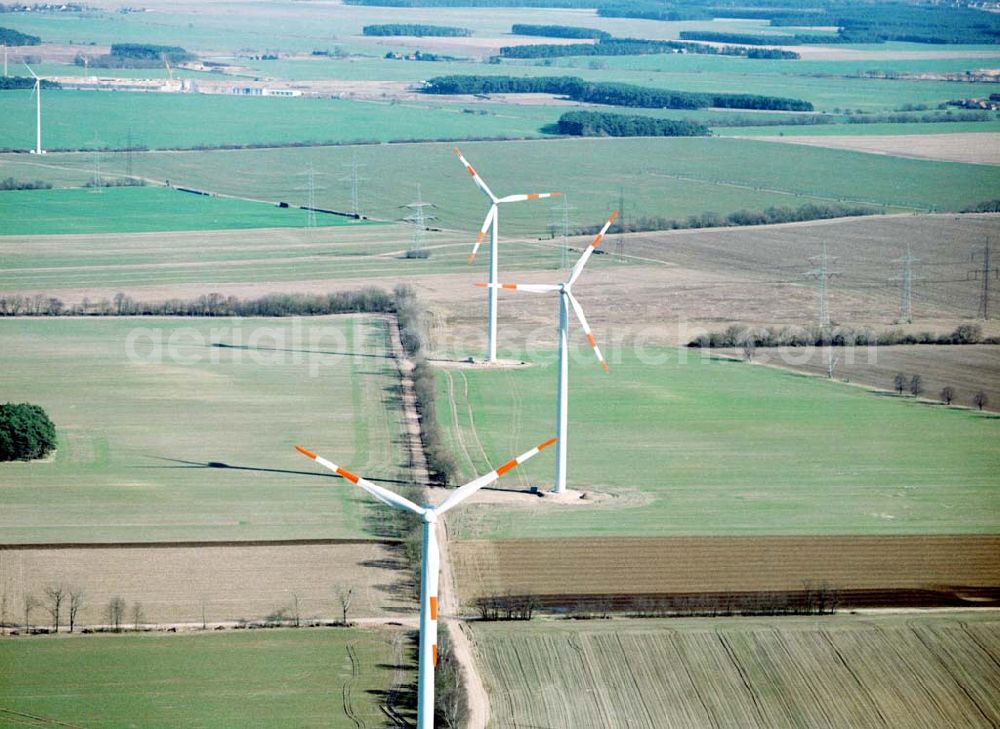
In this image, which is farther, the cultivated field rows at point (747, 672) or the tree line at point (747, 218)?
the tree line at point (747, 218)

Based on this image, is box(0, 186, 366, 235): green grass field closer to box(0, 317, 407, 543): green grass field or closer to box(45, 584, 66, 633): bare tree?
box(0, 317, 407, 543): green grass field

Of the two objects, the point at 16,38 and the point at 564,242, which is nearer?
the point at 564,242

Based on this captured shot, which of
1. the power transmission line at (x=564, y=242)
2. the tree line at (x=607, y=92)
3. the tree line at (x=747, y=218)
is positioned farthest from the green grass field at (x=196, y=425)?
the tree line at (x=607, y=92)

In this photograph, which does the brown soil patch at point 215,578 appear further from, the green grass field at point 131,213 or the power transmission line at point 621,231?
the green grass field at point 131,213

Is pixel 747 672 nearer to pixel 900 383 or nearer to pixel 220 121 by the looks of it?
pixel 900 383

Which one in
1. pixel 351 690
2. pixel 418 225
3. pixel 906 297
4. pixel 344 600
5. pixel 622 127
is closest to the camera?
pixel 351 690

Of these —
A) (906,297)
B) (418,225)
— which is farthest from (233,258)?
(906,297)
